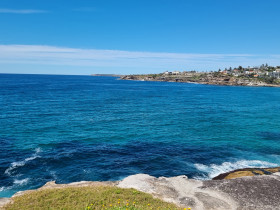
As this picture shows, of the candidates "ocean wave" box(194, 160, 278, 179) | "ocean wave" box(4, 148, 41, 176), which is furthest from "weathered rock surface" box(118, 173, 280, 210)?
"ocean wave" box(4, 148, 41, 176)

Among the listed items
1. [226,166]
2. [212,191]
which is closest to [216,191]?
[212,191]

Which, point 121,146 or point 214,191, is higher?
point 214,191

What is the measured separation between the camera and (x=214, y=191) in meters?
22.5

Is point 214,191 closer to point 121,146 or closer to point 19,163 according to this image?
point 121,146

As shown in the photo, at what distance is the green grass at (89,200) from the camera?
57.0 ft

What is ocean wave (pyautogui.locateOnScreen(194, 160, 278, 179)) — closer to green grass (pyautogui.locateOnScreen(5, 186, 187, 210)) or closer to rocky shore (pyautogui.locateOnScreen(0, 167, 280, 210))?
rocky shore (pyautogui.locateOnScreen(0, 167, 280, 210))

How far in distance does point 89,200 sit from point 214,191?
13.5 m

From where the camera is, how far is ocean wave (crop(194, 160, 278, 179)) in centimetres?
3225

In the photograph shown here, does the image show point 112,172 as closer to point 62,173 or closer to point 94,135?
point 62,173

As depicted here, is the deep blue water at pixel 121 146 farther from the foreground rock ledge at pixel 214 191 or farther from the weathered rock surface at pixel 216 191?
the weathered rock surface at pixel 216 191

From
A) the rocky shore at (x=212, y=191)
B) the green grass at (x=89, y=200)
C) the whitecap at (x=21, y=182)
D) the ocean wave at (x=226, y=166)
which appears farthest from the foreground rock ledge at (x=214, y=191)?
the ocean wave at (x=226, y=166)

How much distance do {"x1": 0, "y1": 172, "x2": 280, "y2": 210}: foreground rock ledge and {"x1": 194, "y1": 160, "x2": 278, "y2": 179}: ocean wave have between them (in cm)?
760

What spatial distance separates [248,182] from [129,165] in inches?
697

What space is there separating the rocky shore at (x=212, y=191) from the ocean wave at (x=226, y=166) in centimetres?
761
